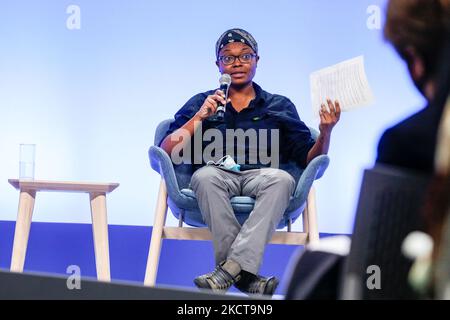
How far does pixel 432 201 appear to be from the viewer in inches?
18.1

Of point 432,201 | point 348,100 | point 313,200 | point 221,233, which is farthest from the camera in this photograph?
Answer: point 313,200

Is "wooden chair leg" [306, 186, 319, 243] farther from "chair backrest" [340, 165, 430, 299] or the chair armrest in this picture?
"chair backrest" [340, 165, 430, 299]

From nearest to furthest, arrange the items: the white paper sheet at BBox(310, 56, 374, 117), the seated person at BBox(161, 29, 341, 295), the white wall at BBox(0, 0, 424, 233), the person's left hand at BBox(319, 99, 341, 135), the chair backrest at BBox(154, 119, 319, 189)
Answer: the white paper sheet at BBox(310, 56, 374, 117) → the seated person at BBox(161, 29, 341, 295) → the person's left hand at BBox(319, 99, 341, 135) → the chair backrest at BBox(154, 119, 319, 189) → the white wall at BBox(0, 0, 424, 233)

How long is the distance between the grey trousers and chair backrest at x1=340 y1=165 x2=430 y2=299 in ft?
5.07

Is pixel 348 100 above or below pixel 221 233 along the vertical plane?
above

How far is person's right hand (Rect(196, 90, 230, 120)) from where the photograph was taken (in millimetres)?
2271

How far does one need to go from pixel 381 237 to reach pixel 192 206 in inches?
73.7

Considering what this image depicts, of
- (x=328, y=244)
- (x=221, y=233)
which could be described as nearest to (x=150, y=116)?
(x=221, y=233)

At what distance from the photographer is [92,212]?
2.59m

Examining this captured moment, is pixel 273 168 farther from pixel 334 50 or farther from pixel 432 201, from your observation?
pixel 432 201

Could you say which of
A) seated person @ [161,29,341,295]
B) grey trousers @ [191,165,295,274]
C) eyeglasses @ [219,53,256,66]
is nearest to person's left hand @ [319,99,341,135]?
seated person @ [161,29,341,295]

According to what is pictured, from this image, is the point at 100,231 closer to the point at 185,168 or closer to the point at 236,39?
the point at 185,168

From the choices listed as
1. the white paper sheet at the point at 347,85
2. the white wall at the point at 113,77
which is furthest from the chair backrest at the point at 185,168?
the white wall at the point at 113,77

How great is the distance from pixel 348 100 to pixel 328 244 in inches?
57.6
